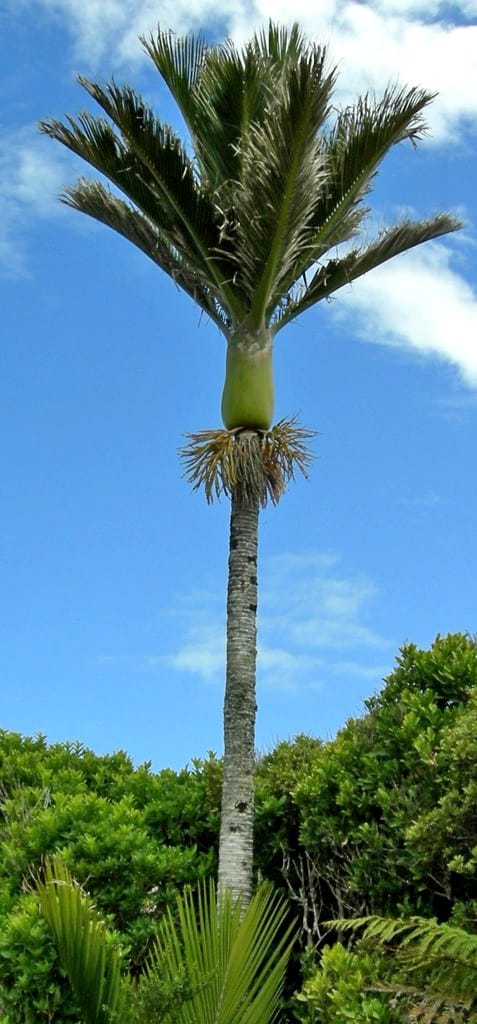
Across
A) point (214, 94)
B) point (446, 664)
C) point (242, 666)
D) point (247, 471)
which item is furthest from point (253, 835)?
point (214, 94)

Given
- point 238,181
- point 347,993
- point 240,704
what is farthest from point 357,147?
point 347,993

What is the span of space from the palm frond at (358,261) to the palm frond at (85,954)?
7442 millimetres

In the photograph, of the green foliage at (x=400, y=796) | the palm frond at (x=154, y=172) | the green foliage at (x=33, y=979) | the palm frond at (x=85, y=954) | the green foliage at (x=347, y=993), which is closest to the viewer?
the palm frond at (x=85, y=954)

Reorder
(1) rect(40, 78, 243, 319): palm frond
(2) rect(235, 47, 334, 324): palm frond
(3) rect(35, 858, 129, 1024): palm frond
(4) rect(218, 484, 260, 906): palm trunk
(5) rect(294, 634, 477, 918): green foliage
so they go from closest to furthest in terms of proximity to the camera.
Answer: (3) rect(35, 858, 129, 1024): palm frond
(5) rect(294, 634, 477, 918): green foliage
(2) rect(235, 47, 334, 324): palm frond
(4) rect(218, 484, 260, 906): palm trunk
(1) rect(40, 78, 243, 319): palm frond

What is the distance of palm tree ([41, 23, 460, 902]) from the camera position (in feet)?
36.9

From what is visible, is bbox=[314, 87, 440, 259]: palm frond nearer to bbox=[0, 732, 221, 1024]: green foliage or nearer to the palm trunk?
the palm trunk

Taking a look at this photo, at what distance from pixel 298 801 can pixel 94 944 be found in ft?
14.8

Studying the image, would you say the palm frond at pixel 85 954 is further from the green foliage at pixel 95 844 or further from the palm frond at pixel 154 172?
the palm frond at pixel 154 172

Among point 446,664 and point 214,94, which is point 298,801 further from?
point 214,94

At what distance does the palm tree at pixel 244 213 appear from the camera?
11.2 m

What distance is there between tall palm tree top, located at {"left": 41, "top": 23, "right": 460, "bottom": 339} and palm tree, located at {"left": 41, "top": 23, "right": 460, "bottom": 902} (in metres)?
0.02

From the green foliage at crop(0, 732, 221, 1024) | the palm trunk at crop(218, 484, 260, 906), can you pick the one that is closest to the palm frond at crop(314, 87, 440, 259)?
the palm trunk at crop(218, 484, 260, 906)

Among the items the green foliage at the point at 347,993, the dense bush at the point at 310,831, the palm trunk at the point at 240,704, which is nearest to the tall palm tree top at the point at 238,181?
the palm trunk at the point at 240,704

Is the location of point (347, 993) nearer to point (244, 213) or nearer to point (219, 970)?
point (219, 970)
